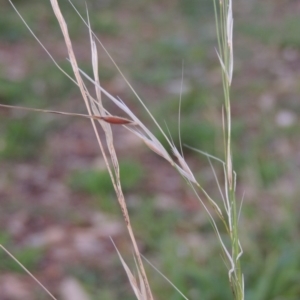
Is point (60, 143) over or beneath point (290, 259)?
beneath

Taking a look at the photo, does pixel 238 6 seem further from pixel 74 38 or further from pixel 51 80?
pixel 51 80

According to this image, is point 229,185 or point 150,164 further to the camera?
point 150,164

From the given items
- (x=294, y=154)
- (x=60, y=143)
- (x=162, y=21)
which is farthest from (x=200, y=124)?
(x=162, y=21)

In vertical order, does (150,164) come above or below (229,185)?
below

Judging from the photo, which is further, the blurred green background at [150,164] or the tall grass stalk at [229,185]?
the blurred green background at [150,164]

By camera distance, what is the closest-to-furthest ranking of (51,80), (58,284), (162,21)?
(58,284), (51,80), (162,21)

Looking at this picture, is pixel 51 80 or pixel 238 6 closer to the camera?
pixel 51 80

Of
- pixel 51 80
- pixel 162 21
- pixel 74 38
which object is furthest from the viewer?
pixel 162 21

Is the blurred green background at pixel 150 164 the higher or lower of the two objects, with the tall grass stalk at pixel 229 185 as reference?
lower
